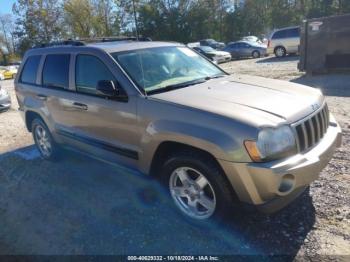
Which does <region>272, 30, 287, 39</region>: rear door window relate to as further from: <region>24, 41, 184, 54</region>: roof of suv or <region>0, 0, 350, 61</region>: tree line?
<region>0, 0, 350, 61</region>: tree line

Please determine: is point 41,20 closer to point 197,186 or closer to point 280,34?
point 280,34

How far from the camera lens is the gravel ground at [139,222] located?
3125 mm

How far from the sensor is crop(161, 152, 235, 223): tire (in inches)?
121

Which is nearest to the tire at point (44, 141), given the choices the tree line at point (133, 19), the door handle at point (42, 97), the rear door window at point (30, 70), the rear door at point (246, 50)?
the door handle at point (42, 97)

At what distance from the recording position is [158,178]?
370cm

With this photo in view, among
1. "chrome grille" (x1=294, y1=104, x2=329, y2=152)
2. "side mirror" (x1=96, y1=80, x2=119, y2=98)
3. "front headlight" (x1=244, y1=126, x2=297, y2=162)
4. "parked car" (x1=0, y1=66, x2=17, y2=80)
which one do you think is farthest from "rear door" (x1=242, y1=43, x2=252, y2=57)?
"front headlight" (x1=244, y1=126, x2=297, y2=162)

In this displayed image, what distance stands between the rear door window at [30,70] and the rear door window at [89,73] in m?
1.38

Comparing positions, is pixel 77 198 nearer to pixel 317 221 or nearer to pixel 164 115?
pixel 164 115

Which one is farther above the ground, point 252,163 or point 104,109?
point 104,109

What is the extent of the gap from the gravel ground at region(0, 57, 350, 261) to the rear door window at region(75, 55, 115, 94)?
1.11 m

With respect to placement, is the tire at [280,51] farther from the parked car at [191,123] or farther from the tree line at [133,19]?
the tree line at [133,19]

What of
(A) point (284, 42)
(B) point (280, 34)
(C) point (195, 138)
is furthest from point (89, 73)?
(B) point (280, 34)

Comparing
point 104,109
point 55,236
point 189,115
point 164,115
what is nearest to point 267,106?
point 189,115

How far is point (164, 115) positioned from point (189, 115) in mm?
293
